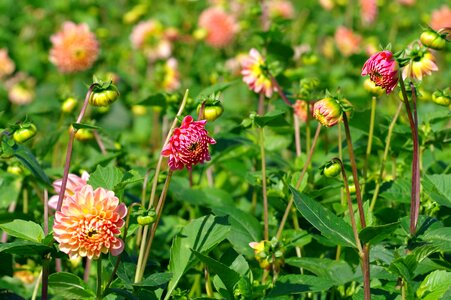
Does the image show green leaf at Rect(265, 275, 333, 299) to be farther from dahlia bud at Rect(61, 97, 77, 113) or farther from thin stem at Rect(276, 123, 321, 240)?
dahlia bud at Rect(61, 97, 77, 113)

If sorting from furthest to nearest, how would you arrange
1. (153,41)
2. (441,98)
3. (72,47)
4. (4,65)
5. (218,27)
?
(218,27) < (153,41) < (4,65) < (72,47) < (441,98)

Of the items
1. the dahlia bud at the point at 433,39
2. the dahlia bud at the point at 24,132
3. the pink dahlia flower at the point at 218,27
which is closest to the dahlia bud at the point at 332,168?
the dahlia bud at the point at 433,39

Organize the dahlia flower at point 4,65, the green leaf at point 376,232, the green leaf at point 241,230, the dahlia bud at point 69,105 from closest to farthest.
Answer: the green leaf at point 376,232 → the green leaf at point 241,230 → the dahlia bud at point 69,105 → the dahlia flower at point 4,65

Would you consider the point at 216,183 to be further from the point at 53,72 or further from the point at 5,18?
the point at 5,18

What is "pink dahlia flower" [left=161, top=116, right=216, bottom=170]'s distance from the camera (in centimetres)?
178

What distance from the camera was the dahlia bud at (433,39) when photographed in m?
1.85

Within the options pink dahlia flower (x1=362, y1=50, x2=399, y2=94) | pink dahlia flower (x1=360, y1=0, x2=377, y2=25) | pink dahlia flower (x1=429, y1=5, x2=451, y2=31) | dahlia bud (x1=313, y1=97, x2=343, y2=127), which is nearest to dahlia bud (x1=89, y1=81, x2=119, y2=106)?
dahlia bud (x1=313, y1=97, x2=343, y2=127)

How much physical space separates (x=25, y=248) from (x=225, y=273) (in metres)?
0.42

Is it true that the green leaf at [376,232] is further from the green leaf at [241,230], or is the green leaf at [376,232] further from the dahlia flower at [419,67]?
the green leaf at [241,230]

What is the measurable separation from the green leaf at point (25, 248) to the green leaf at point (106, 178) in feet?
0.58

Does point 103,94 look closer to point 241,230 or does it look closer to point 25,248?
point 25,248

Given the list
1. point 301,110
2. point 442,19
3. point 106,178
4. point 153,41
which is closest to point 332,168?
point 106,178

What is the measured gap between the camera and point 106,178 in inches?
74.3

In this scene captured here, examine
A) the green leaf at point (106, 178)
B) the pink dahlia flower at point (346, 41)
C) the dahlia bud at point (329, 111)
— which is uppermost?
the pink dahlia flower at point (346, 41)
